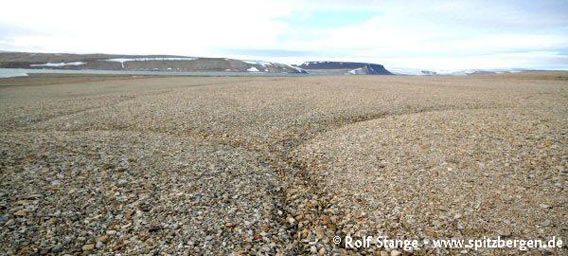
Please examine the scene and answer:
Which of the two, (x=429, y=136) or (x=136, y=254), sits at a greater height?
(x=429, y=136)

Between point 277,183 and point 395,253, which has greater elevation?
point 277,183

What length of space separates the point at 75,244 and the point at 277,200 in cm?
559

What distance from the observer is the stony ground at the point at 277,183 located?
8.82m

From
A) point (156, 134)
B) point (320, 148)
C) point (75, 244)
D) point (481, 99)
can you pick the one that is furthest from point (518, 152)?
point (481, 99)

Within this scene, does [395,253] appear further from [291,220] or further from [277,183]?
→ [277,183]

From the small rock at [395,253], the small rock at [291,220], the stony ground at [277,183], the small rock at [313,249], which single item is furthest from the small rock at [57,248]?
the small rock at [395,253]

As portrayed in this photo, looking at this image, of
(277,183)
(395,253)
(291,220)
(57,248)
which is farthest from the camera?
(277,183)

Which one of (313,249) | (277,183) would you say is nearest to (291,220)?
(313,249)

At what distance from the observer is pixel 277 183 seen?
1259cm

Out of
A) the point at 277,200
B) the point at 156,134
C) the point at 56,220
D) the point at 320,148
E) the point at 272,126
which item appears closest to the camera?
the point at 56,220

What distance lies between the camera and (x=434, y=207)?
10.2m

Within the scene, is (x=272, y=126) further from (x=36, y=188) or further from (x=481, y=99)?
(x=481, y=99)

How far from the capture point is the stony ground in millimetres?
8820

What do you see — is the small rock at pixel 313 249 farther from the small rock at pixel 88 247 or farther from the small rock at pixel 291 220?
the small rock at pixel 88 247
